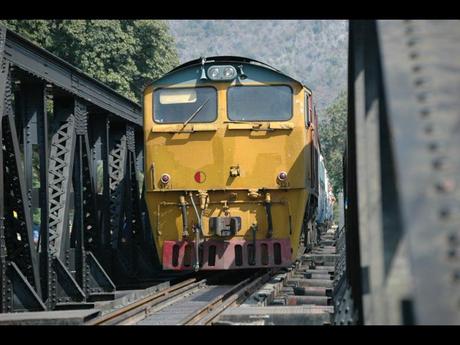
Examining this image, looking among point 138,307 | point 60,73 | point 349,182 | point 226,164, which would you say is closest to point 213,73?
point 226,164

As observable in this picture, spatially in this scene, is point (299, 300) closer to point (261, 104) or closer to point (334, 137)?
point (261, 104)

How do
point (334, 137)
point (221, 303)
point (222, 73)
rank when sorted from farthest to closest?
point (334, 137)
point (222, 73)
point (221, 303)

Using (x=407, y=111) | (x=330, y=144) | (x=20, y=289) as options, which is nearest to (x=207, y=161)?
(x=20, y=289)

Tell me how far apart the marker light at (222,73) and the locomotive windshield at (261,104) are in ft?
Answer: 0.78

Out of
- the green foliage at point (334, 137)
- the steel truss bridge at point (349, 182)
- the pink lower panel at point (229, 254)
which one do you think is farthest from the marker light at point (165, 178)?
the green foliage at point (334, 137)

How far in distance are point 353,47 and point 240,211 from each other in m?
9.28

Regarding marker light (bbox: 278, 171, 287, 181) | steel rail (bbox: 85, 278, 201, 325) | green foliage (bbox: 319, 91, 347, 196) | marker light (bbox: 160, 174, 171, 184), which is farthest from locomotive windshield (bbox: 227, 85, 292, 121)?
green foliage (bbox: 319, 91, 347, 196)

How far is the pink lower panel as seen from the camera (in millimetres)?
14148

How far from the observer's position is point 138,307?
11.6 m

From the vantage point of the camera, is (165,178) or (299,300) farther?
(165,178)

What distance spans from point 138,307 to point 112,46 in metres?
20.5

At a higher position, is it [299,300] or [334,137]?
[334,137]
